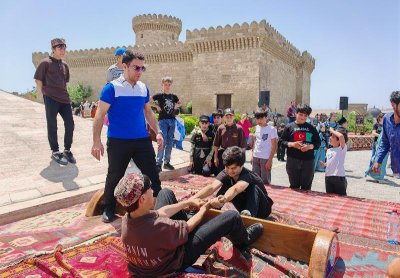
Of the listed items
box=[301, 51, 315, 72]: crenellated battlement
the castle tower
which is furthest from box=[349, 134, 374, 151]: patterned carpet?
the castle tower

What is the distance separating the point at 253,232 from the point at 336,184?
10.3ft

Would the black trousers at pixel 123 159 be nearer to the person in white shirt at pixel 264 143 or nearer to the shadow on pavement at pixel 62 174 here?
the shadow on pavement at pixel 62 174

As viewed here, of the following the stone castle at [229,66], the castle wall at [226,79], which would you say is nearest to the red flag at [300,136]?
the stone castle at [229,66]

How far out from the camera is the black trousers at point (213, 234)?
8.29ft

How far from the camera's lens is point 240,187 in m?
3.35

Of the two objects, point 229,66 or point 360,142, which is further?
point 229,66

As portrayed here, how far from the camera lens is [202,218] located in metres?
2.78

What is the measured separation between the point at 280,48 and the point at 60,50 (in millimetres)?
21856

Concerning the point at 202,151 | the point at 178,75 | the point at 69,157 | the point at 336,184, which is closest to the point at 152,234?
the point at 69,157

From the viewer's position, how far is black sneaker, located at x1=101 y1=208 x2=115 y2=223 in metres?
3.67

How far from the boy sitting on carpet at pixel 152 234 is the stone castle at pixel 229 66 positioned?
45.6ft

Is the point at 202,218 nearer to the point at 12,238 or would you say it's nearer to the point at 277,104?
the point at 12,238

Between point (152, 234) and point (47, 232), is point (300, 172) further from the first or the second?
point (47, 232)

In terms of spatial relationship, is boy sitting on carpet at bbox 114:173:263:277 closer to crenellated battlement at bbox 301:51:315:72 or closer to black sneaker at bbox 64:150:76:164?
black sneaker at bbox 64:150:76:164
